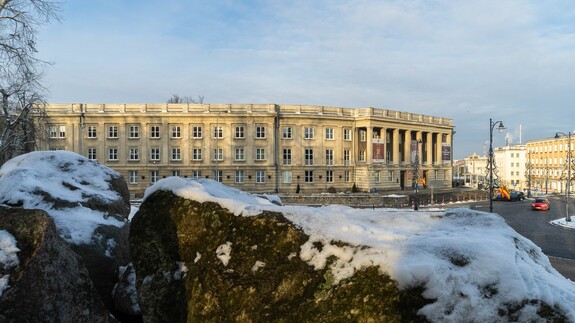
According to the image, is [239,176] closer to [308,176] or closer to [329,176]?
[308,176]

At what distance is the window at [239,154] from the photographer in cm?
5810

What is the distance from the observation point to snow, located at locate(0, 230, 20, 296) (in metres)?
4.07

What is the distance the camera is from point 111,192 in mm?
8578

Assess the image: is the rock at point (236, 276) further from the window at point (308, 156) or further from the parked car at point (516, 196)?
the parked car at point (516, 196)

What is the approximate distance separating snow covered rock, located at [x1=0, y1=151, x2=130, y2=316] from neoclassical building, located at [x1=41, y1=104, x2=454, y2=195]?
4567cm

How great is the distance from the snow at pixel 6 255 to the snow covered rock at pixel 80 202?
6.97ft

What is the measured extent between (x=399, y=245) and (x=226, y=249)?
1.93 m

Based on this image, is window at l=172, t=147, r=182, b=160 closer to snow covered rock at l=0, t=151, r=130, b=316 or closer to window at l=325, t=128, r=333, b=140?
window at l=325, t=128, r=333, b=140

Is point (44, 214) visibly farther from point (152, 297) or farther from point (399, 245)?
point (399, 245)

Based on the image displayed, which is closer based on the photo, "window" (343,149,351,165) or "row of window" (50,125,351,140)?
"row of window" (50,125,351,140)

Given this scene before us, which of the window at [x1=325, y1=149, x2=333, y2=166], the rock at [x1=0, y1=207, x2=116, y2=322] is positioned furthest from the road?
the window at [x1=325, y1=149, x2=333, y2=166]

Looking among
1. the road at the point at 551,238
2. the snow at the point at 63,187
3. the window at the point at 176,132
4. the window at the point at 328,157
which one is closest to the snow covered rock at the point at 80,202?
the snow at the point at 63,187

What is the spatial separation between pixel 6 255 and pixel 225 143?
5409 cm

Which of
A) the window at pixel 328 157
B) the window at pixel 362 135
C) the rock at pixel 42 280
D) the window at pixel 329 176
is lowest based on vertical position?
the window at pixel 329 176
